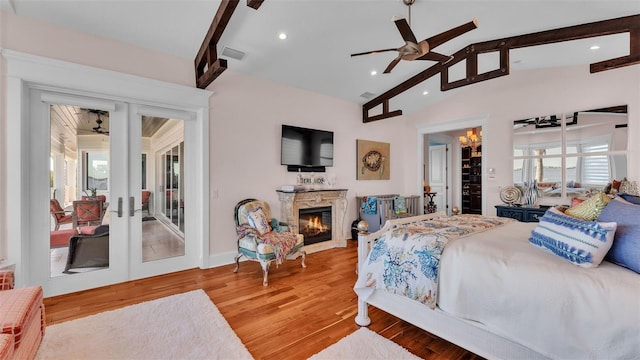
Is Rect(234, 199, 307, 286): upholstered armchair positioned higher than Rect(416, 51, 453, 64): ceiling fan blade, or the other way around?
Rect(416, 51, 453, 64): ceiling fan blade


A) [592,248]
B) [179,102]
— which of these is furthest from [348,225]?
[592,248]

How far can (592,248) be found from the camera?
1.54 metres

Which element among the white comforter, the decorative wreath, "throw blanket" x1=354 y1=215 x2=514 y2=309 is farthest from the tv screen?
the white comforter

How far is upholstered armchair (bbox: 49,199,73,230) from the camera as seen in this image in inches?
118

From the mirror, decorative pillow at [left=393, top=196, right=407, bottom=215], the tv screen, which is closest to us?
the mirror

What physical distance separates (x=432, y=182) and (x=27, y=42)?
8522 millimetres

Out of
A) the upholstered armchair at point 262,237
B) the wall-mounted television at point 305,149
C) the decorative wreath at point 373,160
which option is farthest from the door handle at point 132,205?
the decorative wreath at point 373,160

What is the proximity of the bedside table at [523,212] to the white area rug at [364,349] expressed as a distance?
12.4ft

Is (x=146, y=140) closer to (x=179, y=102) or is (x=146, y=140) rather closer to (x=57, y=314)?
(x=179, y=102)

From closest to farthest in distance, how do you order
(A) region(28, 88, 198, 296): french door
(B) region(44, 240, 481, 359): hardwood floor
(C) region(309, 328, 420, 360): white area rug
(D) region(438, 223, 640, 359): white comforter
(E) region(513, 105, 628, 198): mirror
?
1. (D) region(438, 223, 640, 359): white comforter
2. (C) region(309, 328, 420, 360): white area rug
3. (B) region(44, 240, 481, 359): hardwood floor
4. (A) region(28, 88, 198, 296): french door
5. (E) region(513, 105, 628, 198): mirror

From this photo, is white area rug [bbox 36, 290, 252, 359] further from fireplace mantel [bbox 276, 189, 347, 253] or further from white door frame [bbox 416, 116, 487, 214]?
white door frame [bbox 416, 116, 487, 214]

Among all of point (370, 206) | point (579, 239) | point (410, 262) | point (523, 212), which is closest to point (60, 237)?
point (410, 262)

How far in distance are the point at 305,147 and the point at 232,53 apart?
186 cm

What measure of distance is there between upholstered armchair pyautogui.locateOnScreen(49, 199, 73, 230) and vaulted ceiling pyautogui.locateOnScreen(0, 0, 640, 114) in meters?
1.92
